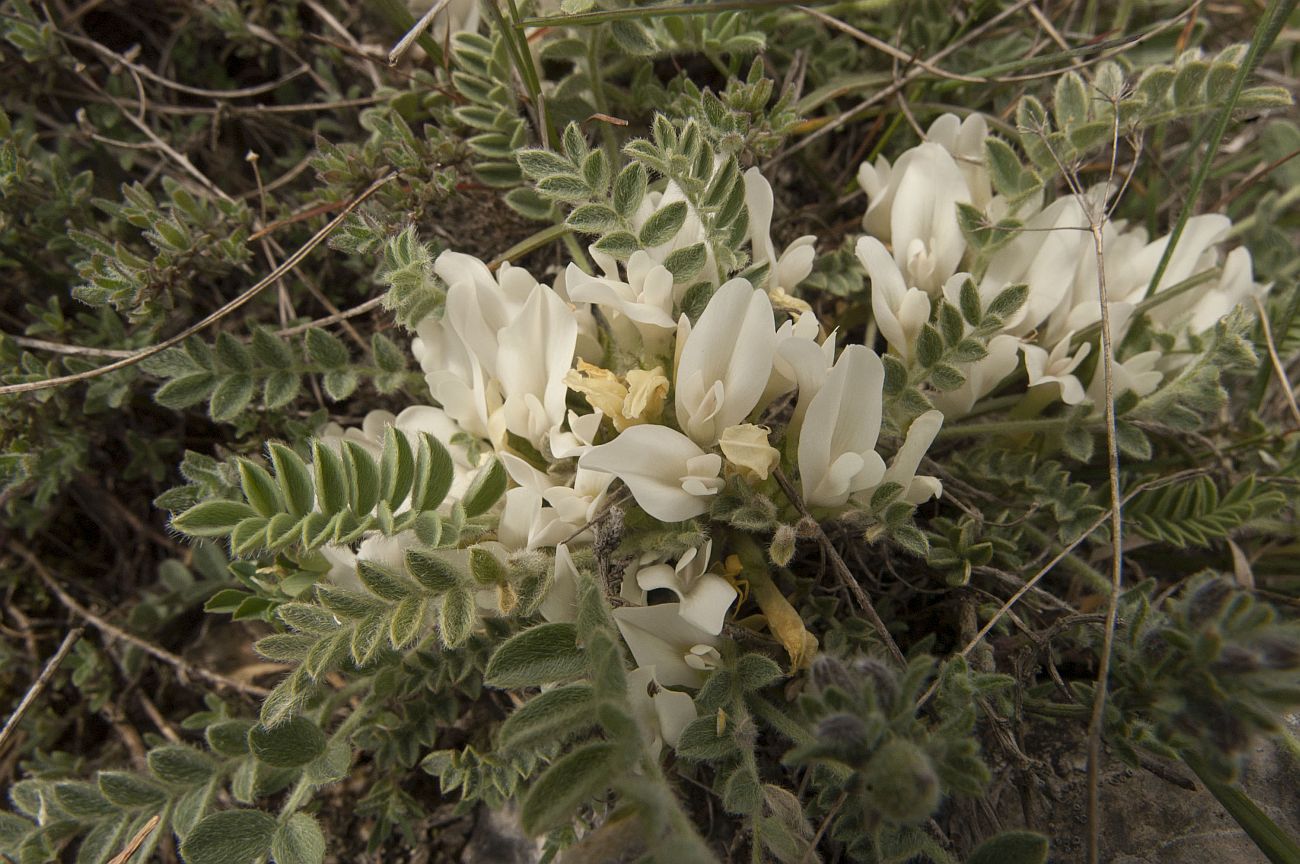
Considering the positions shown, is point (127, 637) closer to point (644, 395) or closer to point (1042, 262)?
point (644, 395)

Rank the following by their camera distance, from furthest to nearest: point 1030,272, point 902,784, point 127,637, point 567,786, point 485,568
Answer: point 127,637
point 1030,272
point 485,568
point 567,786
point 902,784

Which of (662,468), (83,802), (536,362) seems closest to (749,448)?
(662,468)

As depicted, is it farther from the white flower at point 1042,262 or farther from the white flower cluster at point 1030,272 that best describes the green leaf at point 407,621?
the white flower at point 1042,262

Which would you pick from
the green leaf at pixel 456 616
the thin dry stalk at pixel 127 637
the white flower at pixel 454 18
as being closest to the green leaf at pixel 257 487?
the green leaf at pixel 456 616

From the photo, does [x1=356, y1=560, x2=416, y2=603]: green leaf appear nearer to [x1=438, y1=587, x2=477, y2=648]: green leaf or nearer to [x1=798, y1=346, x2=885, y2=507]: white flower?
[x1=438, y1=587, x2=477, y2=648]: green leaf

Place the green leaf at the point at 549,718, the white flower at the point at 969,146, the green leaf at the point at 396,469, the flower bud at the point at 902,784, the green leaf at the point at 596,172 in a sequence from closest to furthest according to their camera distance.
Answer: the flower bud at the point at 902,784
the green leaf at the point at 549,718
the green leaf at the point at 396,469
the green leaf at the point at 596,172
the white flower at the point at 969,146

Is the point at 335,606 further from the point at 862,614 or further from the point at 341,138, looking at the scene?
the point at 341,138

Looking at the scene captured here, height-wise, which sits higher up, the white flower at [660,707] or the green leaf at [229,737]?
the white flower at [660,707]
